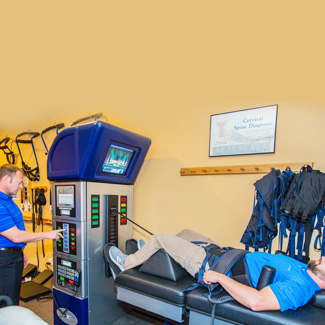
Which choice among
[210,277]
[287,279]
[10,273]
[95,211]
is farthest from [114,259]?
[287,279]

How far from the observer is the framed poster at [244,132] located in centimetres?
205

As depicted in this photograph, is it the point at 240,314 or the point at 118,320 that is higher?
the point at 240,314

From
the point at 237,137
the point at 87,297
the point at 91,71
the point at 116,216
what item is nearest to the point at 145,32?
the point at 91,71

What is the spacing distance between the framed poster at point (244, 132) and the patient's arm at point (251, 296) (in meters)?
1.17

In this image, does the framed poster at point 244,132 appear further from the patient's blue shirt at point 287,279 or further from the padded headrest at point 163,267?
the padded headrest at point 163,267

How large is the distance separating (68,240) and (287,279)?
181 cm

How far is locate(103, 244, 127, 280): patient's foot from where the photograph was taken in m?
2.06

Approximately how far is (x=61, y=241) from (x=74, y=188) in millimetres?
562

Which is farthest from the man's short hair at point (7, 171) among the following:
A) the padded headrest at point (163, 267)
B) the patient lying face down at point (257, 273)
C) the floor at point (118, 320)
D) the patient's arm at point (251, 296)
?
the patient's arm at point (251, 296)

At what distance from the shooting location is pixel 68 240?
2146mm

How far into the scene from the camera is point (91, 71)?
319 centimetres

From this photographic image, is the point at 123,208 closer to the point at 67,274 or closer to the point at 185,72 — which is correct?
the point at 67,274

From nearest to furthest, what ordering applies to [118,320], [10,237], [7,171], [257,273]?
[257,273] < [10,237] < [7,171] < [118,320]

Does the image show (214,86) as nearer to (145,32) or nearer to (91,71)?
(145,32)
